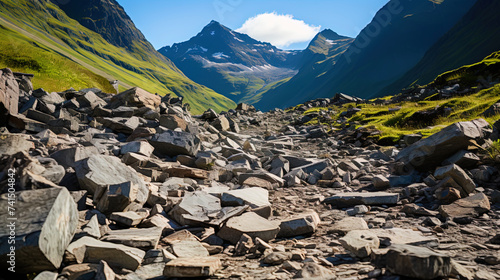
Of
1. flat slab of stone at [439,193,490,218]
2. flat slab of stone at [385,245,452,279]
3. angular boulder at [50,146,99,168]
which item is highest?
flat slab of stone at [439,193,490,218]

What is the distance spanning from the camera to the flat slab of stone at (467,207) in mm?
5406

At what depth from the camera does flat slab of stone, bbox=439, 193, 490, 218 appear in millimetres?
5406

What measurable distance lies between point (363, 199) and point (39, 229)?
21.2ft

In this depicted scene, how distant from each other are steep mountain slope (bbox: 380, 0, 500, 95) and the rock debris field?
12660cm

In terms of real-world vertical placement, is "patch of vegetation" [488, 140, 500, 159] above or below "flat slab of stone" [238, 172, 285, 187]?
above

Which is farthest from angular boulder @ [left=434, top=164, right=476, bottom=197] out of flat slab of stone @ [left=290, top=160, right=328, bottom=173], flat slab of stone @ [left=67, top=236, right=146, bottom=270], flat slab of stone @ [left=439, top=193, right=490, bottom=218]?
flat slab of stone @ [left=67, top=236, right=146, bottom=270]

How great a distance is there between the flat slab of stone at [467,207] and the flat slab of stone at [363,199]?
114cm

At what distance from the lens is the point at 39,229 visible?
3.17 m

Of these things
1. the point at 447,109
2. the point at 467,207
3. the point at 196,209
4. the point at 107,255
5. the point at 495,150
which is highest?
the point at 447,109

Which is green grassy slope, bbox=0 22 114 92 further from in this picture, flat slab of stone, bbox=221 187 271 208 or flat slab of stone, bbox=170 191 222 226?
flat slab of stone, bbox=221 187 271 208

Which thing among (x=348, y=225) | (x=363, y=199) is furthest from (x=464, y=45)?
(x=348, y=225)

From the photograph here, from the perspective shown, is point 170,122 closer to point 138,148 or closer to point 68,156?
point 138,148

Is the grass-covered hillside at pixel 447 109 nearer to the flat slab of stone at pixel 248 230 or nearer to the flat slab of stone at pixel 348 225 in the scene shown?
the flat slab of stone at pixel 348 225

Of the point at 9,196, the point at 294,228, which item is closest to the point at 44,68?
the point at 9,196
